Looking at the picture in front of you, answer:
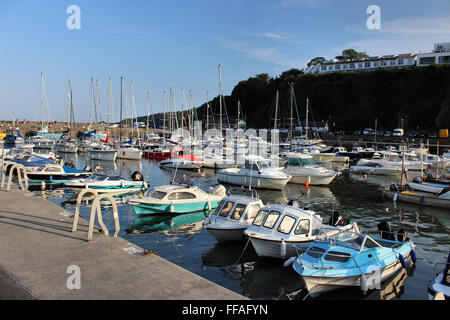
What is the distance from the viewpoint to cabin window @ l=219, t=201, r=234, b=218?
17203 millimetres

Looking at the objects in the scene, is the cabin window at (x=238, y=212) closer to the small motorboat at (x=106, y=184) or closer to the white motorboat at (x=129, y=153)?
the small motorboat at (x=106, y=184)

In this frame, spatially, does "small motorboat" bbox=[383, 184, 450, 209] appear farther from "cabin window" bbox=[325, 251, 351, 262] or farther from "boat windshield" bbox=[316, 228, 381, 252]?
"cabin window" bbox=[325, 251, 351, 262]

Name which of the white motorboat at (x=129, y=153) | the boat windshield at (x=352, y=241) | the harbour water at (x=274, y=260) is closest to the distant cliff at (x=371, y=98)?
the white motorboat at (x=129, y=153)

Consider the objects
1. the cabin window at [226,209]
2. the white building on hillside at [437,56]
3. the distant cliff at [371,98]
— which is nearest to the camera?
the cabin window at [226,209]

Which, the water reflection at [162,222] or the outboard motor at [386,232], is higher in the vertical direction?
the outboard motor at [386,232]

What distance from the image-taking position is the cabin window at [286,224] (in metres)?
14.6

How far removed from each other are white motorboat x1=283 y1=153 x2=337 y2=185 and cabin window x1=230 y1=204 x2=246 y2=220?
1878cm

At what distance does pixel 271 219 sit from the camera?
49.5 ft

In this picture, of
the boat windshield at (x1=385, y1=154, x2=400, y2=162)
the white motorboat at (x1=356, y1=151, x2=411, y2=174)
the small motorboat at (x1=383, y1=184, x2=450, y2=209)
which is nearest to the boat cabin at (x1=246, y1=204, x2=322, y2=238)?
the small motorboat at (x1=383, y1=184, x2=450, y2=209)

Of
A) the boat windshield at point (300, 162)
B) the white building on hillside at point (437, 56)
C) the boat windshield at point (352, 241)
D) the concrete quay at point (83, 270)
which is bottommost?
the boat windshield at point (352, 241)

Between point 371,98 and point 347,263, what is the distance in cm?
10791

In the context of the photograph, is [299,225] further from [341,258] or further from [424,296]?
[424,296]

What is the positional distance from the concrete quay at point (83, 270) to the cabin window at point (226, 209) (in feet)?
20.0

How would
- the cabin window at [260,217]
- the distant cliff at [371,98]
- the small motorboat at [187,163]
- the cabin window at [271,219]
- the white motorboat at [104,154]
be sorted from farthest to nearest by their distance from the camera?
the distant cliff at [371,98]
the white motorboat at [104,154]
the small motorboat at [187,163]
the cabin window at [260,217]
the cabin window at [271,219]
